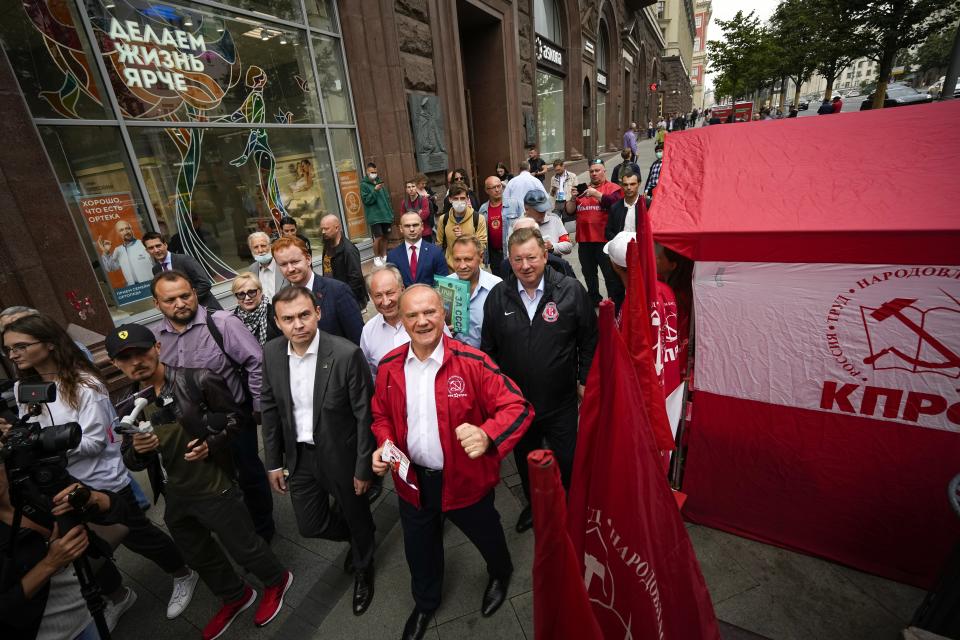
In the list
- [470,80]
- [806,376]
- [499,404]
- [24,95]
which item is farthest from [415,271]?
[470,80]

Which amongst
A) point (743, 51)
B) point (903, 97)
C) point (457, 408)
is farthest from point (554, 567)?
point (743, 51)

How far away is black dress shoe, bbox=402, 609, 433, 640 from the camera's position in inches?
93.8

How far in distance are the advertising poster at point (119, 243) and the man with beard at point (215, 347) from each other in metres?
3.14

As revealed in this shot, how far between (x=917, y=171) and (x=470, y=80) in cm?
1210

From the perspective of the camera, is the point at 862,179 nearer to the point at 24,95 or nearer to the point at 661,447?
the point at 661,447

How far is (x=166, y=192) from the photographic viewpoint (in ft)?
18.7

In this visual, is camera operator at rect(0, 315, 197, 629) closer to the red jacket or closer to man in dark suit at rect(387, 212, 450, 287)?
the red jacket

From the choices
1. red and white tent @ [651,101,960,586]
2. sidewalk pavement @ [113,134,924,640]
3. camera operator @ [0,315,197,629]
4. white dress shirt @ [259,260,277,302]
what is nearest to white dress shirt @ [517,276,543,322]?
red and white tent @ [651,101,960,586]

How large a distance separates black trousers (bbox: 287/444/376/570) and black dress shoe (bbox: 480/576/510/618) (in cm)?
75

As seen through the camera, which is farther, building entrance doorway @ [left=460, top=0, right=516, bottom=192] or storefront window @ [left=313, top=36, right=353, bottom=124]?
building entrance doorway @ [left=460, top=0, right=516, bottom=192]

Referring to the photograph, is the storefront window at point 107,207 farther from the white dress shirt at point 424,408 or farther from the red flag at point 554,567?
the red flag at point 554,567

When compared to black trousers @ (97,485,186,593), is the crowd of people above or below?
above

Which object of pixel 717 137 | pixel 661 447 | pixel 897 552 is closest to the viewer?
pixel 661 447

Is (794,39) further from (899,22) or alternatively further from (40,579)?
(40,579)
